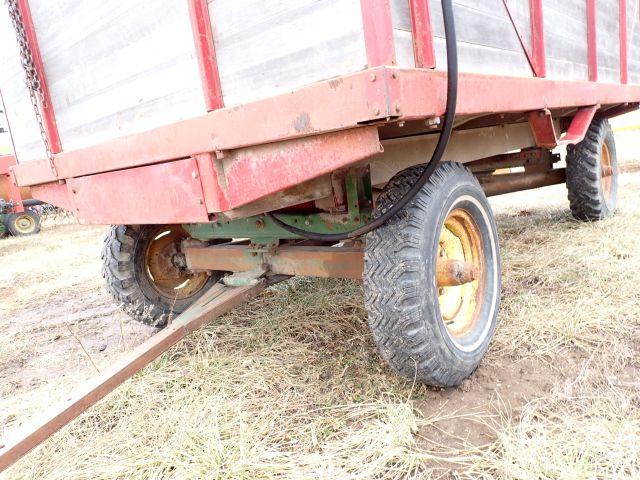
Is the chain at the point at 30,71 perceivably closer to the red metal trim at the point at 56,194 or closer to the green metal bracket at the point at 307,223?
the red metal trim at the point at 56,194

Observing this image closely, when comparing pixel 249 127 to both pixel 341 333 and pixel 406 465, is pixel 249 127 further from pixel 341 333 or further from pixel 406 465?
pixel 341 333

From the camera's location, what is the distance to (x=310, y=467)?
1604 mm

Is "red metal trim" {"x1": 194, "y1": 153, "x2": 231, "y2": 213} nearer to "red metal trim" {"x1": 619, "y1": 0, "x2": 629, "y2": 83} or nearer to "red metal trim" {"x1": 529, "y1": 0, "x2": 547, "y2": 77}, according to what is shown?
"red metal trim" {"x1": 529, "y1": 0, "x2": 547, "y2": 77}

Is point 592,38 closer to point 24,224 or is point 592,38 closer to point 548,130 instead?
point 548,130

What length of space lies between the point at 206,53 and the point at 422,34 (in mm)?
718

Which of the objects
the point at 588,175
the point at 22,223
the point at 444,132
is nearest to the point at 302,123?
the point at 444,132

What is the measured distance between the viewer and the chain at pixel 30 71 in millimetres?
2199

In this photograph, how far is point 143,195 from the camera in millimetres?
1938

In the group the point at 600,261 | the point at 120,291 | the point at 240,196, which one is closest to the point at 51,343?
the point at 120,291

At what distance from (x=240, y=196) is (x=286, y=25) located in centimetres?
57

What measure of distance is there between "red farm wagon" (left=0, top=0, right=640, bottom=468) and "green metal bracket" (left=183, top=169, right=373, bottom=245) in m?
0.01

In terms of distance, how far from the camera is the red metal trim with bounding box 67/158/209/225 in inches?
69.4

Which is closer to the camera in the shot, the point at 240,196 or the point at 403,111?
the point at 403,111

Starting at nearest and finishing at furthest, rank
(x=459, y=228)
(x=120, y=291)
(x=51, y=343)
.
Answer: (x=459, y=228) < (x=120, y=291) < (x=51, y=343)
